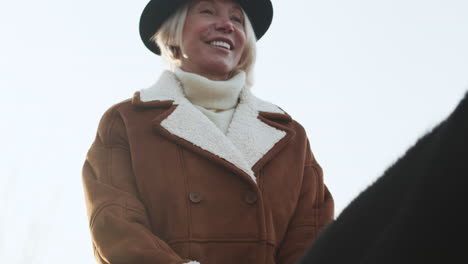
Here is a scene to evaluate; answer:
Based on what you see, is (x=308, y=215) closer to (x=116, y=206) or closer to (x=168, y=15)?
(x=116, y=206)

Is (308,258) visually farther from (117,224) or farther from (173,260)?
(117,224)

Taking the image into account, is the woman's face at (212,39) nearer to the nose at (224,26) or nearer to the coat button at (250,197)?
the nose at (224,26)

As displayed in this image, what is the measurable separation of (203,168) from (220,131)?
152mm

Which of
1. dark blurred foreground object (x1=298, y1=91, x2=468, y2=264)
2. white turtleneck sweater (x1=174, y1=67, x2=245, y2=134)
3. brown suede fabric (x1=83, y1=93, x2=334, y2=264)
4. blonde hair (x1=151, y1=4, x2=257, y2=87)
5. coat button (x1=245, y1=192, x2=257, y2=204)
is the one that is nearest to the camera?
dark blurred foreground object (x1=298, y1=91, x2=468, y2=264)

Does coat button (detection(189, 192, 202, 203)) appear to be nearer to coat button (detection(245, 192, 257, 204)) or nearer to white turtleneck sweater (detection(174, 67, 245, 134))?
coat button (detection(245, 192, 257, 204))

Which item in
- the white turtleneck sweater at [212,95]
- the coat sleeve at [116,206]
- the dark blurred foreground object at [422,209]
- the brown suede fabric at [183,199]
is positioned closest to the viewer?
the dark blurred foreground object at [422,209]

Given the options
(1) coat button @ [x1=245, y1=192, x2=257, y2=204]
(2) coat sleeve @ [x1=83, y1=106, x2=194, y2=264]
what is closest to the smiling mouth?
(2) coat sleeve @ [x1=83, y1=106, x2=194, y2=264]

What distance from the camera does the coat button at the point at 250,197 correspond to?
1835 millimetres

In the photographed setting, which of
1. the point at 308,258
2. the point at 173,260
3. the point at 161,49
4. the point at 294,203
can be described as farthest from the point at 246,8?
the point at 308,258

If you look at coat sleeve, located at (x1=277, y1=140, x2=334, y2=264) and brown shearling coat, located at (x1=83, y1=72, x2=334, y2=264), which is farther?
coat sleeve, located at (x1=277, y1=140, x2=334, y2=264)

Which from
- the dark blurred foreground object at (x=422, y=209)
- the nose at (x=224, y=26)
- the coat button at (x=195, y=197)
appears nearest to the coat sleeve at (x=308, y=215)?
the coat button at (x=195, y=197)

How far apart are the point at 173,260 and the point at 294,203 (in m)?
0.59

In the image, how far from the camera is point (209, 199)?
182 cm

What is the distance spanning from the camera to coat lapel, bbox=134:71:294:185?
6.12 feet
